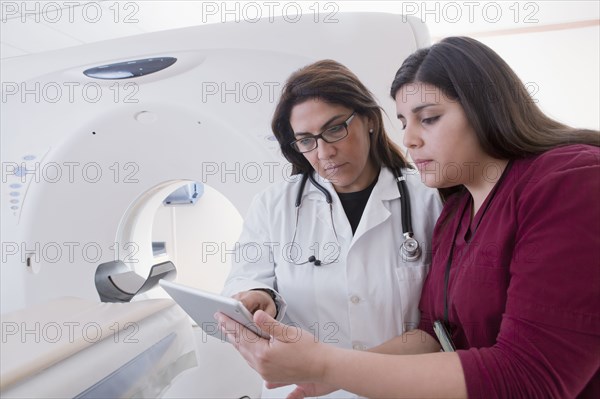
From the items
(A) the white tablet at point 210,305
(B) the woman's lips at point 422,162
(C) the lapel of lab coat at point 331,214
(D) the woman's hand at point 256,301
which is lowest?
(D) the woman's hand at point 256,301

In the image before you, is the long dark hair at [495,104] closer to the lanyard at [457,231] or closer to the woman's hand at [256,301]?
the lanyard at [457,231]

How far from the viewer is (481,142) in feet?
2.74

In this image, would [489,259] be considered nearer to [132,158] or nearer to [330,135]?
[330,135]

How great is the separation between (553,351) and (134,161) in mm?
1514

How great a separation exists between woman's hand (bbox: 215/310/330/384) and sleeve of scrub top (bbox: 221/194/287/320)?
344mm

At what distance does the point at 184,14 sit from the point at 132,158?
2.95 feet

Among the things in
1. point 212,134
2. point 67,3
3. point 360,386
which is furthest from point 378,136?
point 67,3

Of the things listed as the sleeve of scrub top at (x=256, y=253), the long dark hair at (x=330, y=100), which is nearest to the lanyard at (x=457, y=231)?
the long dark hair at (x=330, y=100)

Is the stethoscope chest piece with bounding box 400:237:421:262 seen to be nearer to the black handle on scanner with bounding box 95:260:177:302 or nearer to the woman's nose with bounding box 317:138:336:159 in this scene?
the woman's nose with bounding box 317:138:336:159

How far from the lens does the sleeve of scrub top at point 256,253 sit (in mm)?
1224

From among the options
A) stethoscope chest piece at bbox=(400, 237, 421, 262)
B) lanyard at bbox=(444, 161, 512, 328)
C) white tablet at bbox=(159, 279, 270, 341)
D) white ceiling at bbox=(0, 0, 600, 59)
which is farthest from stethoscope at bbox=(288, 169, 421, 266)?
white ceiling at bbox=(0, 0, 600, 59)

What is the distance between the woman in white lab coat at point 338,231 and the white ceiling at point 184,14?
774 mm

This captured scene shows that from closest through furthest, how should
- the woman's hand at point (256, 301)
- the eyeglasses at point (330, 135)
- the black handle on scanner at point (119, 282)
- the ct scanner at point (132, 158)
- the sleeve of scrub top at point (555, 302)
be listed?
the sleeve of scrub top at point (555, 302), the woman's hand at point (256, 301), the eyeglasses at point (330, 135), the ct scanner at point (132, 158), the black handle on scanner at point (119, 282)

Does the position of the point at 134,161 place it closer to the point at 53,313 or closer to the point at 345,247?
the point at 53,313
